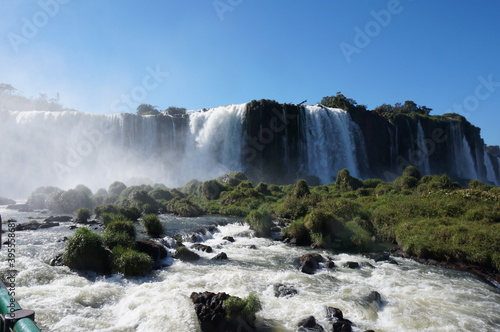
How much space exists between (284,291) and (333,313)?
6.01 feet

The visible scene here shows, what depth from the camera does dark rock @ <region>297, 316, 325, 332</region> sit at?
7734mm

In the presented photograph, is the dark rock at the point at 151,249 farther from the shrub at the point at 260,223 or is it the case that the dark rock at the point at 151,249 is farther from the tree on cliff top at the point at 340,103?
the tree on cliff top at the point at 340,103

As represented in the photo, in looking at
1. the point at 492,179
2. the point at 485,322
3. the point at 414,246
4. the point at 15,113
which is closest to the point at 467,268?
the point at 414,246

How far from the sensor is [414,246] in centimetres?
1464

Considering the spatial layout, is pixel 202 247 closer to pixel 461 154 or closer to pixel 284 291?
pixel 284 291

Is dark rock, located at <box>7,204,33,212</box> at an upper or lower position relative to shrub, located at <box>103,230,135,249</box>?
lower

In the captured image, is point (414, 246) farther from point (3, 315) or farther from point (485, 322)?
point (3, 315)

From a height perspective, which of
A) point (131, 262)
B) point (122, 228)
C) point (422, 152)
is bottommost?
point (131, 262)

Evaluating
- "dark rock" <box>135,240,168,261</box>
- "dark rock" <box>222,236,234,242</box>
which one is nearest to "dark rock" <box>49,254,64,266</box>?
"dark rock" <box>135,240,168,261</box>

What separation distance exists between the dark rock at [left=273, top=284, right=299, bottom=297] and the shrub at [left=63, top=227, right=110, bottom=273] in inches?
235

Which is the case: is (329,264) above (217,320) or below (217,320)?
above

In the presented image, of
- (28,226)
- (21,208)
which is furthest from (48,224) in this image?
(21,208)

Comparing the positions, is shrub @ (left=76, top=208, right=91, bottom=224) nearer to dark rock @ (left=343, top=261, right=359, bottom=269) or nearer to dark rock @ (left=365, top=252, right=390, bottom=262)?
dark rock @ (left=343, top=261, right=359, bottom=269)

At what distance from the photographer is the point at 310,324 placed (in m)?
7.83
